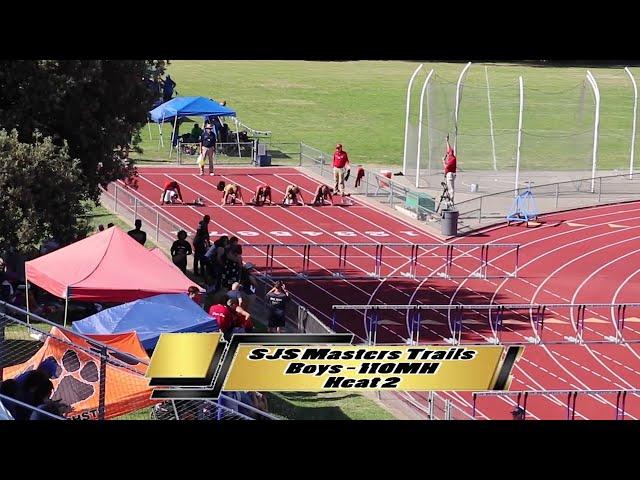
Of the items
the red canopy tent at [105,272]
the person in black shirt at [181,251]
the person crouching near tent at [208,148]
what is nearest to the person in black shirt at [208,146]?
the person crouching near tent at [208,148]

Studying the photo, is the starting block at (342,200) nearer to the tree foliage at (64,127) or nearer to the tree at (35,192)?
the tree foliage at (64,127)

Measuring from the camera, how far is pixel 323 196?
34.9 m

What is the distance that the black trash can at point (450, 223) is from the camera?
3209cm

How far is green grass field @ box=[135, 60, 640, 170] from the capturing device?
41625 mm

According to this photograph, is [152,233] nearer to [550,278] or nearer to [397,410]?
[550,278]

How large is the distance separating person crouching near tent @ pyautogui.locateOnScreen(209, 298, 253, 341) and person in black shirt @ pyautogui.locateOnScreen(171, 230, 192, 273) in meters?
5.21

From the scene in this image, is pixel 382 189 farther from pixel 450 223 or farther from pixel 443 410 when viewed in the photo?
pixel 443 410

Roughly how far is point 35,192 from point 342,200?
13.4 metres

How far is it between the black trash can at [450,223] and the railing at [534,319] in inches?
227

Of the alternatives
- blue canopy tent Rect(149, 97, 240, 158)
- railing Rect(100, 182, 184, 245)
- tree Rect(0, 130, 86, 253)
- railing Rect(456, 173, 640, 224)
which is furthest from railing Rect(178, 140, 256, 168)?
tree Rect(0, 130, 86, 253)

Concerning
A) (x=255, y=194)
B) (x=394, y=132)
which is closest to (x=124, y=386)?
(x=255, y=194)
